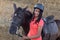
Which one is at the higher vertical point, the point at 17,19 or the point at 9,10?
the point at 17,19

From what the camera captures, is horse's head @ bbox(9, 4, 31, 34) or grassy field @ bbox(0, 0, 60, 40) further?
grassy field @ bbox(0, 0, 60, 40)

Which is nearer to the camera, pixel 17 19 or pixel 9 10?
pixel 17 19

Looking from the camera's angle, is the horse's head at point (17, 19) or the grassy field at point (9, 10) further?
the grassy field at point (9, 10)

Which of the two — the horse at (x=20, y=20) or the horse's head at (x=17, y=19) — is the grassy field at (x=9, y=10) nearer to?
the horse at (x=20, y=20)

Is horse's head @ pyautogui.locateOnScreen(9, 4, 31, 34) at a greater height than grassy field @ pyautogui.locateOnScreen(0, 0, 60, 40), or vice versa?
horse's head @ pyautogui.locateOnScreen(9, 4, 31, 34)

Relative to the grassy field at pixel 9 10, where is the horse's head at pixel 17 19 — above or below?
above

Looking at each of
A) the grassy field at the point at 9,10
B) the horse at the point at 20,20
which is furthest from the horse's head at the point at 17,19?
the grassy field at the point at 9,10

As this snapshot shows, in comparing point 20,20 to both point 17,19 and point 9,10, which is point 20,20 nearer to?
point 17,19

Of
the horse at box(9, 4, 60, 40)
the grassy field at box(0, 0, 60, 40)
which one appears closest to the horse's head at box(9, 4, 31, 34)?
the horse at box(9, 4, 60, 40)

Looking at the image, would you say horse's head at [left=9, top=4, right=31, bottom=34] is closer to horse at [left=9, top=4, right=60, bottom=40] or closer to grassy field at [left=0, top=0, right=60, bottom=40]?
horse at [left=9, top=4, right=60, bottom=40]

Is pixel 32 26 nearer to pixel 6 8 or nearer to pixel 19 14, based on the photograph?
pixel 19 14

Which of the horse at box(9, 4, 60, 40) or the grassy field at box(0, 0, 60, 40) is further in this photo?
the grassy field at box(0, 0, 60, 40)

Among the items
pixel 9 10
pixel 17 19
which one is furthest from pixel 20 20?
pixel 9 10

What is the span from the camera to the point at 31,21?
17.3 ft
